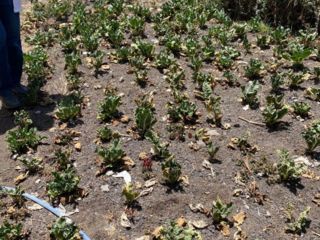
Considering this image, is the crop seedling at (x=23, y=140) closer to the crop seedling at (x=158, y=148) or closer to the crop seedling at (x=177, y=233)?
the crop seedling at (x=158, y=148)

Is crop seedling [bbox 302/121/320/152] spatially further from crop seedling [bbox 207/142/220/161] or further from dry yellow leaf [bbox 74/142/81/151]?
dry yellow leaf [bbox 74/142/81/151]

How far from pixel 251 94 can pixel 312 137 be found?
1.11 m

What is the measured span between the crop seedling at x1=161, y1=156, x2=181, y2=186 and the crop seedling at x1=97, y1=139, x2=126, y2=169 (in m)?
0.47

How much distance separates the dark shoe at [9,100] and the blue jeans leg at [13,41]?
11 centimetres

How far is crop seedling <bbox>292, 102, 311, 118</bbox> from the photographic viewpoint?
592cm

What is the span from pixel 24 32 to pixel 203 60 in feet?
10.4

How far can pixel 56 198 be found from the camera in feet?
15.6

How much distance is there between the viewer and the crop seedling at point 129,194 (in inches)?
183

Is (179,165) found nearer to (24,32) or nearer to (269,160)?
(269,160)

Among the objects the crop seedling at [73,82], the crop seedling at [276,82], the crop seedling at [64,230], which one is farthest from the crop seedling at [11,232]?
the crop seedling at [276,82]

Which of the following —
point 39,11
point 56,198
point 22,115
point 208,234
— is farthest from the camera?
point 39,11

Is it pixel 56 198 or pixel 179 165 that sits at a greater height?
pixel 179 165

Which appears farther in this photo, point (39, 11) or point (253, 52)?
point (39, 11)

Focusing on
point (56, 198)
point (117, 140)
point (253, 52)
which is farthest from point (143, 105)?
point (253, 52)
